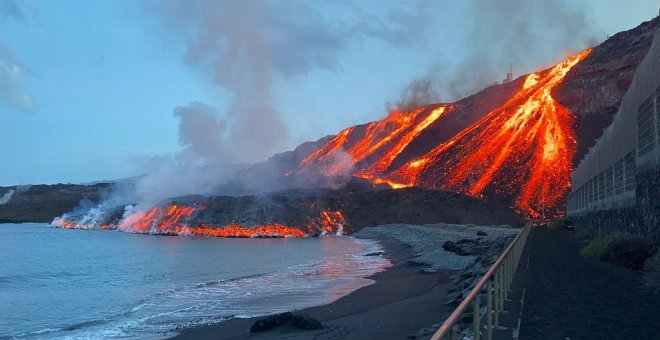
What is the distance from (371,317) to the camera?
1819cm

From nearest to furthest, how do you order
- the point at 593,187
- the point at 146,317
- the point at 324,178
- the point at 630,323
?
1. the point at 630,323
2. the point at 146,317
3. the point at 593,187
4. the point at 324,178

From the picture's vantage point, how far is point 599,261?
23703 millimetres

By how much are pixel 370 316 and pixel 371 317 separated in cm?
Answer: 25

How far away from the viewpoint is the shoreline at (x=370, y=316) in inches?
618

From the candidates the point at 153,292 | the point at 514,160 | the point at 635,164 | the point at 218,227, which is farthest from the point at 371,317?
the point at 514,160

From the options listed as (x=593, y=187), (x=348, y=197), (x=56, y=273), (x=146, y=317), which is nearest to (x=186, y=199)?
(x=348, y=197)

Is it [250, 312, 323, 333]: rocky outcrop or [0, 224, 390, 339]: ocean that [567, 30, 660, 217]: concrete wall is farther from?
[0, 224, 390, 339]: ocean

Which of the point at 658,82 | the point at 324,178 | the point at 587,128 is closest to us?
the point at 658,82

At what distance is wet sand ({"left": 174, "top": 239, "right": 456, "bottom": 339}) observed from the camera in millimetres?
15547

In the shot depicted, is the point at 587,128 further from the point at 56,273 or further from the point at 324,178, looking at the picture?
the point at 56,273

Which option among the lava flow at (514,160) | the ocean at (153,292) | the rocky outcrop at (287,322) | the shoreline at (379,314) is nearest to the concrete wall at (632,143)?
the shoreline at (379,314)

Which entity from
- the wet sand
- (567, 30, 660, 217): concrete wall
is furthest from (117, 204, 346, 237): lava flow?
the wet sand

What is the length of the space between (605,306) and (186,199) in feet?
415

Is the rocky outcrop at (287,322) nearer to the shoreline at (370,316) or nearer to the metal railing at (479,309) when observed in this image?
the shoreline at (370,316)
